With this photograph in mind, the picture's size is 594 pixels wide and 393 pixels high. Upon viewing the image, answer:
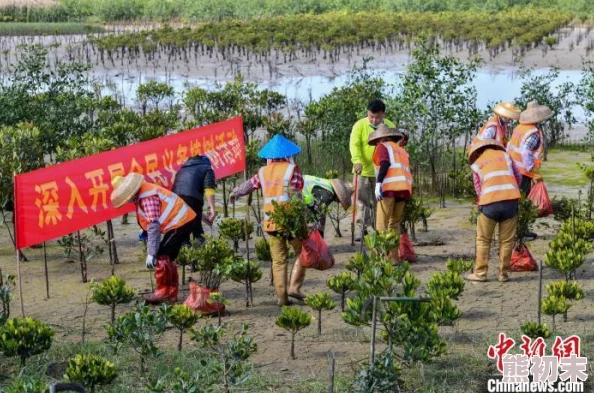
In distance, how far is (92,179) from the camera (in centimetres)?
932

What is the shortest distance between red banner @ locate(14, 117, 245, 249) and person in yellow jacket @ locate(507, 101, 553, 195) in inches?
131

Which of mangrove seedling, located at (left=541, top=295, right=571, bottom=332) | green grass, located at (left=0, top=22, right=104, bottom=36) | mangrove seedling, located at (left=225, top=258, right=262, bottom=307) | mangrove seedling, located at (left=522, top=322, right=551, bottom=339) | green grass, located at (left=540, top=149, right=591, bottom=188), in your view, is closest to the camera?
mangrove seedling, located at (left=522, top=322, right=551, bottom=339)

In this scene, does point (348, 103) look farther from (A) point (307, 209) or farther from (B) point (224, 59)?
(B) point (224, 59)

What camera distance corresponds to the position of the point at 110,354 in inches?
308

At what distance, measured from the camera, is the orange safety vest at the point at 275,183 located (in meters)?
8.93

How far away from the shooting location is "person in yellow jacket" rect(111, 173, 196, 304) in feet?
29.5

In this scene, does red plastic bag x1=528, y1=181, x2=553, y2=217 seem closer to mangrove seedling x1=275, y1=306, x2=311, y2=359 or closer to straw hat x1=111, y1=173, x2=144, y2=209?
mangrove seedling x1=275, y1=306, x2=311, y2=359

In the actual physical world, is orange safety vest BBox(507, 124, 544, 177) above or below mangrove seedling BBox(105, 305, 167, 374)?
above

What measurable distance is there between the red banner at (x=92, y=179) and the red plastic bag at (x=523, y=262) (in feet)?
11.1

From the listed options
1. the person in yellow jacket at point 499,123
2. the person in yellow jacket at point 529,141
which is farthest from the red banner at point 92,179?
the person in yellow jacket at point 529,141

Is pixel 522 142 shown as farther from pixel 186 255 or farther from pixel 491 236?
pixel 186 255

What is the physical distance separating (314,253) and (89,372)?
9.50ft

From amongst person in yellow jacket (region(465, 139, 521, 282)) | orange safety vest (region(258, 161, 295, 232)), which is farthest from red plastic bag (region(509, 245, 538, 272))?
orange safety vest (region(258, 161, 295, 232))

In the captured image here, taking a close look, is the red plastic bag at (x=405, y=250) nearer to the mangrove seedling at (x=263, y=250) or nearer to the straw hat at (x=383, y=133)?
the straw hat at (x=383, y=133)
